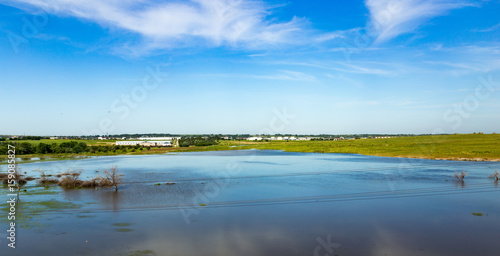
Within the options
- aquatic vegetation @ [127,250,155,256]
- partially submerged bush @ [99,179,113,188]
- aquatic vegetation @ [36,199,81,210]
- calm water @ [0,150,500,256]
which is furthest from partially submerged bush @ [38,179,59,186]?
aquatic vegetation @ [127,250,155,256]

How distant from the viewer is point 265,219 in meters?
21.0

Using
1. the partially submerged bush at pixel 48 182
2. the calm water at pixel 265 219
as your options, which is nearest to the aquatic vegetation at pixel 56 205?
the calm water at pixel 265 219

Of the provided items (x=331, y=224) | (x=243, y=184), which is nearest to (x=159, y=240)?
(x=331, y=224)

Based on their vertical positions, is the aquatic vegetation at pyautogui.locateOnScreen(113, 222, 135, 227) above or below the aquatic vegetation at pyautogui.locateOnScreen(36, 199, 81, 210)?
below

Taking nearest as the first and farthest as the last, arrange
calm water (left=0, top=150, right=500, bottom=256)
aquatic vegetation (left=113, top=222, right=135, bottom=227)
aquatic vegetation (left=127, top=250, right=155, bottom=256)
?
aquatic vegetation (left=127, top=250, right=155, bottom=256) → calm water (left=0, top=150, right=500, bottom=256) → aquatic vegetation (left=113, top=222, right=135, bottom=227)

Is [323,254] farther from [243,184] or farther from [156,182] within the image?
[156,182]

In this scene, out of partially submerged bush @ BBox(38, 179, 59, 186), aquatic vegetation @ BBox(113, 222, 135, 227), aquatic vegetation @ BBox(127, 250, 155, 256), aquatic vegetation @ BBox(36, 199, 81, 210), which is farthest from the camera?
partially submerged bush @ BBox(38, 179, 59, 186)

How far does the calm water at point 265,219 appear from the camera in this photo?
620 inches

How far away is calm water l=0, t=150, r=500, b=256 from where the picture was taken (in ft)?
51.7

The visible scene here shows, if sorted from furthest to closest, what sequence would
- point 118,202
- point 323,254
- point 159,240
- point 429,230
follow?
point 118,202, point 429,230, point 159,240, point 323,254

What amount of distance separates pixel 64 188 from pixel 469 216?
3514cm

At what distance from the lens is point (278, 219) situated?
822 inches

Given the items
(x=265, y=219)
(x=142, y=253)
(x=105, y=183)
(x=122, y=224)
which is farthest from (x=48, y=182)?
(x=265, y=219)

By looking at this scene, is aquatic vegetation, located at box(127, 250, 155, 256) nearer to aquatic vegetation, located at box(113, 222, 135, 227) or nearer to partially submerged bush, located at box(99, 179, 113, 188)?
aquatic vegetation, located at box(113, 222, 135, 227)
